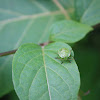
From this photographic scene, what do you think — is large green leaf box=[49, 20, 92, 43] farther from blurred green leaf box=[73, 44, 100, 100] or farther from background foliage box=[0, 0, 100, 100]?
blurred green leaf box=[73, 44, 100, 100]

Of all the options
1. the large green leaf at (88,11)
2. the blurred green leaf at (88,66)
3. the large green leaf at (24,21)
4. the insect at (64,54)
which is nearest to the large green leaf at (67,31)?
the insect at (64,54)

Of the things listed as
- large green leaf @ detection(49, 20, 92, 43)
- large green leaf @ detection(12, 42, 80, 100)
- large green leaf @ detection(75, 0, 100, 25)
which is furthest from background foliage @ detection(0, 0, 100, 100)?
large green leaf @ detection(12, 42, 80, 100)

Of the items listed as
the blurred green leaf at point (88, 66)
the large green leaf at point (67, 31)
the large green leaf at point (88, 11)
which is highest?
the large green leaf at point (67, 31)

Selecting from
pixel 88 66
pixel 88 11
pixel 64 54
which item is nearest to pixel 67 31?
pixel 64 54

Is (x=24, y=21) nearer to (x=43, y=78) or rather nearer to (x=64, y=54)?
(x=64, y=54)

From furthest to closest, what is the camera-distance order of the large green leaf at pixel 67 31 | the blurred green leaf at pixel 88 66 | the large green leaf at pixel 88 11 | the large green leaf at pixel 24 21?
the blurred green leaf at pixel 88 66
the large green leaf at pixel 24 21
the large green leaf at pixel 88 11
the large green leaf at pixel 67 31

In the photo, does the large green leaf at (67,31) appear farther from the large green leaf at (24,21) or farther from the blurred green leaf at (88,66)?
the blurred green leaf at (88,66)

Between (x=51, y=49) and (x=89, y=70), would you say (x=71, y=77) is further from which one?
(x=89, y=70)
